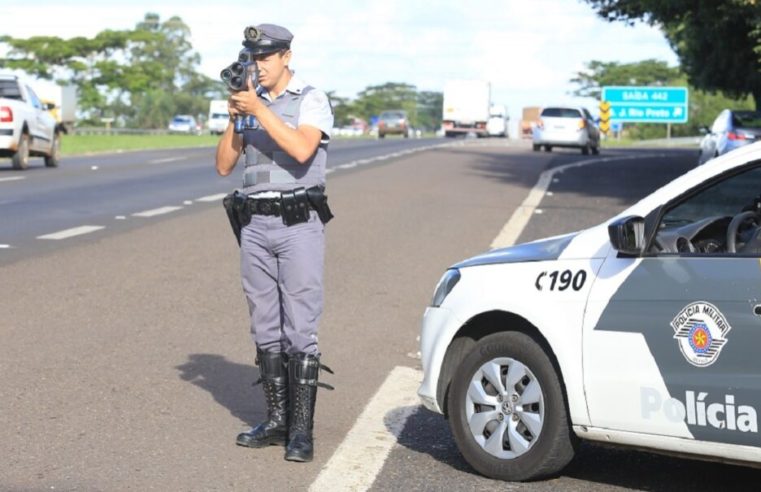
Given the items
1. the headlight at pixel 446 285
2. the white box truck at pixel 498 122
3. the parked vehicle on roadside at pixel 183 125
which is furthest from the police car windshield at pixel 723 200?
the parked vehicle on roadside at pixel 183 125

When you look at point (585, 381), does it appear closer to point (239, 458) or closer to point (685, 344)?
point (685, 344)

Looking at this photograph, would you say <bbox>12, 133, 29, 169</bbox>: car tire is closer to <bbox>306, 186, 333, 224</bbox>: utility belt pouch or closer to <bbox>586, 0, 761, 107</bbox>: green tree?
<bbox>586, 0, 761, 107</bbox>: green tree

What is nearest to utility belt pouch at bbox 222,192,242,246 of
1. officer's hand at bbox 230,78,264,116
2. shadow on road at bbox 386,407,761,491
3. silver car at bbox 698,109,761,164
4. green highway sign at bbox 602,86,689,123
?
officer's hand at bbox 230,78,264,116

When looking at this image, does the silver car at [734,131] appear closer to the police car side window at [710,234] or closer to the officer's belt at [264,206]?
the police car side window at [710,234]

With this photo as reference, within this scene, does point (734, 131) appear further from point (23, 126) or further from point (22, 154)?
point (22, 154)

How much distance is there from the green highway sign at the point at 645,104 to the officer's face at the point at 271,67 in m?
63.4

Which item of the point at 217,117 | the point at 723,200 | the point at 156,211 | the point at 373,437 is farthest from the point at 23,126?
the point at 217,117

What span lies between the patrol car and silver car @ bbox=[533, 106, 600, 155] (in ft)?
144

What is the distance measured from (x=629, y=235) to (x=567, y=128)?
4490 cm

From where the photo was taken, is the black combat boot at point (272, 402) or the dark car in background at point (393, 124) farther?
the dark car in background at point (393, 124)

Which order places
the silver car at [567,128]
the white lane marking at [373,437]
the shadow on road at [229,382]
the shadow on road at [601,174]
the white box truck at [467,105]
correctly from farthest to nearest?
1. the white box truck at [467,105]
2. the silver car at [567,128]
3. the shadow on road at [601,174]
4. the shadow on road at [229,382]
5. the white lane marking at [373,437]

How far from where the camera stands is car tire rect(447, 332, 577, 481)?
586cm

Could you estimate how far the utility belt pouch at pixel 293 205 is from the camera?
6.19m

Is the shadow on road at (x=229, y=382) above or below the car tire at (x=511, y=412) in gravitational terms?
below
